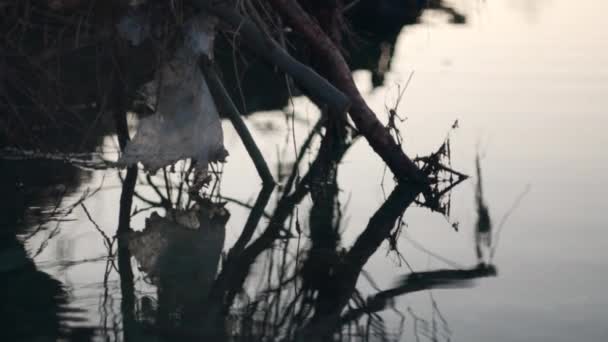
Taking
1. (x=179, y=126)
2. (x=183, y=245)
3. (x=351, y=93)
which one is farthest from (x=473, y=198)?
(x=183, y=245)

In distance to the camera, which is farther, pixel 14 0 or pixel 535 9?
pixel 535 9

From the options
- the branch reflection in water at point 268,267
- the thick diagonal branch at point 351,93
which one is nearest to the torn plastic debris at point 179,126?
the branch reflection in water at point 268,267

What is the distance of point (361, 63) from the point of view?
40.3 ft

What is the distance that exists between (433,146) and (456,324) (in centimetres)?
361

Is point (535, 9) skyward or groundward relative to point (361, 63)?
skyward

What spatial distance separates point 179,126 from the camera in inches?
283

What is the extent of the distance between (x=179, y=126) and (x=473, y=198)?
5.98 ft

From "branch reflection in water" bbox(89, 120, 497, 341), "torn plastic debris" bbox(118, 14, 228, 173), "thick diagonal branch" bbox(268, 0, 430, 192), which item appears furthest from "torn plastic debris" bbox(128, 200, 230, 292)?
"thick diagonal branch" bbox(268, 0, 430, 192)

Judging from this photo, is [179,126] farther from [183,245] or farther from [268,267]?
[268,267]

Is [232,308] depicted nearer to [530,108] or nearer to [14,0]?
[14,0]

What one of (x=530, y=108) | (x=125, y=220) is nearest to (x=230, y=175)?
(x=125, y=220)

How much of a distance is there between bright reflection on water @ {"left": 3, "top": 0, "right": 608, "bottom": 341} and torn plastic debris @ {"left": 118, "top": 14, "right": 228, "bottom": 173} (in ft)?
1.04

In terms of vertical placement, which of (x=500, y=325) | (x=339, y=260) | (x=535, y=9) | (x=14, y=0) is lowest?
(x=500, y=325)

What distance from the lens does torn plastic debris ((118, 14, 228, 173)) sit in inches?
281
